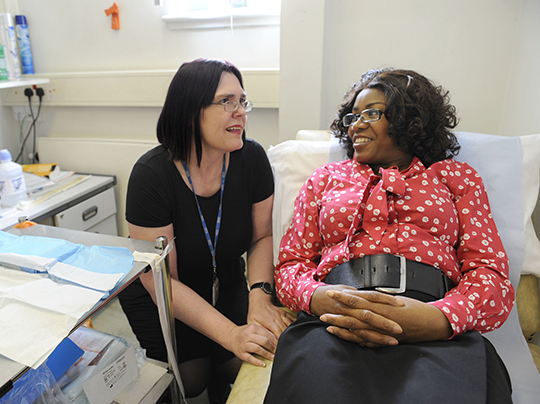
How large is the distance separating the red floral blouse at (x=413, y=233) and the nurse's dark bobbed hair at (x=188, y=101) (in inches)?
16.2

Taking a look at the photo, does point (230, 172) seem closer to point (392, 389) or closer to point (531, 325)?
point (392, 389)

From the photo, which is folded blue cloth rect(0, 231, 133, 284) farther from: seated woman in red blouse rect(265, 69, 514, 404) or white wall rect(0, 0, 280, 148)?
white wall rect(0, 0, 280, 148)

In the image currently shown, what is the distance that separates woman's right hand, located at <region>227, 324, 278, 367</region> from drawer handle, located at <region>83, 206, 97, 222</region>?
A: 47.6 inches

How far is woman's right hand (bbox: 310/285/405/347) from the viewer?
0.86 meters

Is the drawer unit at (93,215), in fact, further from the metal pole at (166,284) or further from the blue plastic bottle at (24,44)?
the metal pole at (166,284)

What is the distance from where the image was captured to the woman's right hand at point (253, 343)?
1.05 m

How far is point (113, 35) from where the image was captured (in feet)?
7.08

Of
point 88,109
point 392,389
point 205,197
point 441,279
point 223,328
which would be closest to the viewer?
point 392,389

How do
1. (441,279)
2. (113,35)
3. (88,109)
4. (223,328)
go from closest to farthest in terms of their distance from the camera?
(441,279), (223,328), (113,35), (88,109)

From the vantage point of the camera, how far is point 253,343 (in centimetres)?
106

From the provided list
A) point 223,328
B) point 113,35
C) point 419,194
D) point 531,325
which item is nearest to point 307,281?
point 223,328

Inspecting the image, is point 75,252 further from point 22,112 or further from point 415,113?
point 22,112

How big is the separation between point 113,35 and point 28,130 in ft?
2.70

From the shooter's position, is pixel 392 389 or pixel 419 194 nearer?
pixel 392 389
